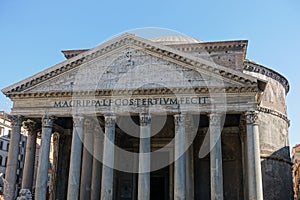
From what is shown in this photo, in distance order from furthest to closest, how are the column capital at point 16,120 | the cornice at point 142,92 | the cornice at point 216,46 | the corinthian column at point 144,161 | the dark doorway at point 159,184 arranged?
1. the cornice at point 216,46
2. the dark doorway at point 159,184
3. the column capital at point 16,120
4. the cornice at point 142,92
5. the corinthian column at point 144,161

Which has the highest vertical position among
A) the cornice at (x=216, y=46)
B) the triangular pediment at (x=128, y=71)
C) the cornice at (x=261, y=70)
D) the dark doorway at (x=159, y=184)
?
the cornice at (x=216, y=46)

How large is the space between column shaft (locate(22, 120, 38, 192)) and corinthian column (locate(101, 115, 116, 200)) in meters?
4.03

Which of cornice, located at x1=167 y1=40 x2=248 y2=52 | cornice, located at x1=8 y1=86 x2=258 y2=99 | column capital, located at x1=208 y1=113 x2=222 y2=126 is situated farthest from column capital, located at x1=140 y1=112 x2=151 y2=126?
cornice, located at x1=167 y1=40 x2=248 y2=52

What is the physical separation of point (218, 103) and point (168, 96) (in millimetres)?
1995

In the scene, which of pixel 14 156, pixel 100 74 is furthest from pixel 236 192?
pixel 14 156

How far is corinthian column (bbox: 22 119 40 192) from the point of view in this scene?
15.4 metres

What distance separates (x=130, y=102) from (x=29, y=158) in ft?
18.4

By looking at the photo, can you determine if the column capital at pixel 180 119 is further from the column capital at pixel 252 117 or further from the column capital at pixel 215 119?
the column capital at pixel 252 117

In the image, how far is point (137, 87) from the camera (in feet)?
46.1

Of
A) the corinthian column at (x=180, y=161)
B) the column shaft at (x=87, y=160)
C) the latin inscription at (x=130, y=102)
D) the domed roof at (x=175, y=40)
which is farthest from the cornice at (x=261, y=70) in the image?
the column shaft at (x=87, y=160)

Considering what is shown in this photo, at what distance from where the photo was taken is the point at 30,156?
15.8 meters

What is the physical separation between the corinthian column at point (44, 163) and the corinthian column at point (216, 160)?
21.8 feet

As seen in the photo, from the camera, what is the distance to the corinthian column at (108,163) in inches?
524

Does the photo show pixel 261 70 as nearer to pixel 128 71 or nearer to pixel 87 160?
pixel 128 71
